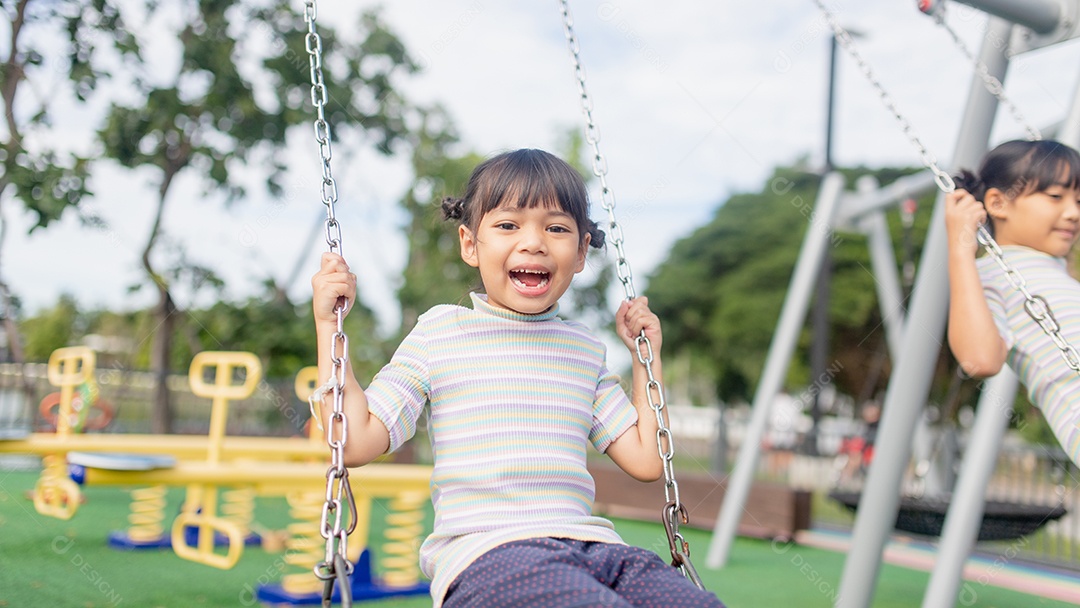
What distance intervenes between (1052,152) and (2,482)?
846cm

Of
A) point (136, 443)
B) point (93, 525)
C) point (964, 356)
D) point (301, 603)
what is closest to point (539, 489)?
point (964, 356)

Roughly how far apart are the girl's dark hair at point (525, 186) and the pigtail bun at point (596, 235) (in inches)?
4.0

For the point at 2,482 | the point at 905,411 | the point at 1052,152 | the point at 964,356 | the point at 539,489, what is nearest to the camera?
the point at 539,489

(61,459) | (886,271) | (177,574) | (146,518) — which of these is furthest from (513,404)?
(886,271)

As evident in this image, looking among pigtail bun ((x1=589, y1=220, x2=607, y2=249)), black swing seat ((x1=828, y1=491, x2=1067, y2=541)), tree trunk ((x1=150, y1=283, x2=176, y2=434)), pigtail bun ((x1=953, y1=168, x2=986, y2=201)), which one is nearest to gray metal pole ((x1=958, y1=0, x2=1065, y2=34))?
pigtail bun ((x1=953, y1=168, x2=986, y2=201))

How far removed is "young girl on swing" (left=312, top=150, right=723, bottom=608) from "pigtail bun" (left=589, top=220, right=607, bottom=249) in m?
0.08

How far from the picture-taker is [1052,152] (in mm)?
2295

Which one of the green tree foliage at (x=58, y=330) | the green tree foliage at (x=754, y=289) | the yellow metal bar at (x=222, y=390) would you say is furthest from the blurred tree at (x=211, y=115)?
the green tree foliage at (x=58, y=330)

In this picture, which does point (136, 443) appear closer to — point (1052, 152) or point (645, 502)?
point (645, 502)

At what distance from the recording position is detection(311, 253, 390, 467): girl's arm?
171cm

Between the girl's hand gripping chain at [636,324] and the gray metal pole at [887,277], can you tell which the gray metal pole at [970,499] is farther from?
the gray metal pole at [887,277]

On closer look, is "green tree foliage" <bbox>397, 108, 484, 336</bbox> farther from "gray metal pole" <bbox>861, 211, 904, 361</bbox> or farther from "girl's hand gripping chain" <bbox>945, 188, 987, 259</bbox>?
"girl's hand gripping chain" <bbox>945, 188, 987, 259</bbox>

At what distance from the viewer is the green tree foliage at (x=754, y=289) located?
81.7 ft

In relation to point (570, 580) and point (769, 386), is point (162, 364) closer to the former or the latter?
point (769, 386)
